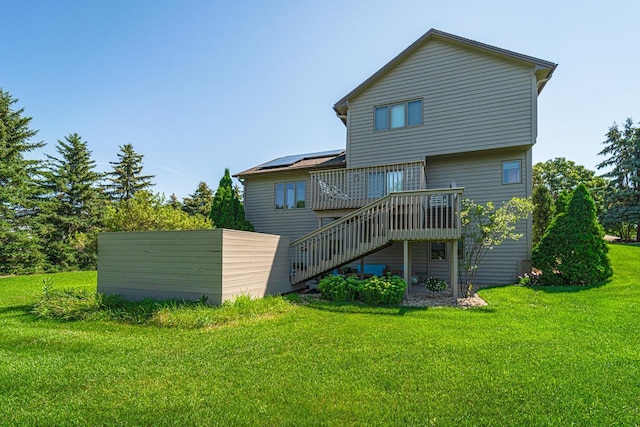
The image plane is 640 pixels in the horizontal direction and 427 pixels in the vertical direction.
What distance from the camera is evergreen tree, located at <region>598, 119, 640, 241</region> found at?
757 inches

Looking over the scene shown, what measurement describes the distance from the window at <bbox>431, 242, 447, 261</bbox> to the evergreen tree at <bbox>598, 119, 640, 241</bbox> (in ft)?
54.2

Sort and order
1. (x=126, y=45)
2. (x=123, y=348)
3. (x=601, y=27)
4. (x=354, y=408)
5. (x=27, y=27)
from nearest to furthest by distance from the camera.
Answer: (x=354, y=408), (x=123, y=348), (x=601, y=27), (x=27, y=27), (x=126, y=45)

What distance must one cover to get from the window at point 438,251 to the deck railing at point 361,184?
2.56m

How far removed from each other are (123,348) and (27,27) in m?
10.1

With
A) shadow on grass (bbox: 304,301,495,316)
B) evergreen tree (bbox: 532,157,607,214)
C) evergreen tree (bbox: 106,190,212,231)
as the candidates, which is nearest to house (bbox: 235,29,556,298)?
shadow on grass (bbox: 304,301,495,316)

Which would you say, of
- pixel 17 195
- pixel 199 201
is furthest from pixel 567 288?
pixel 199 201

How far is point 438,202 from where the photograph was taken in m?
8.27

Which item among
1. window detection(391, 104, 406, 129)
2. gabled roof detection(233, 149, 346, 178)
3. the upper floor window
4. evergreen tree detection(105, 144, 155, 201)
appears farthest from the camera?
evergreen tree detection(105, 144, 155, 201)

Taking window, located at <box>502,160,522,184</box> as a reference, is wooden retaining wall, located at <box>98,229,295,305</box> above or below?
below

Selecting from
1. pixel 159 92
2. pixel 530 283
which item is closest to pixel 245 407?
pixel 530 283

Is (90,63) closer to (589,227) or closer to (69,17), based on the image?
(69,17)

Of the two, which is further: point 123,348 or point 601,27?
point 601,27

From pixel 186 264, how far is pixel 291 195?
23.9 feet

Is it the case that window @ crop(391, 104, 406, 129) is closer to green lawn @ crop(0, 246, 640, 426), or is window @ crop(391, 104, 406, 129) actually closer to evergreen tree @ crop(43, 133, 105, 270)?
green lawn @ crop(0, 246, 640, 426)
